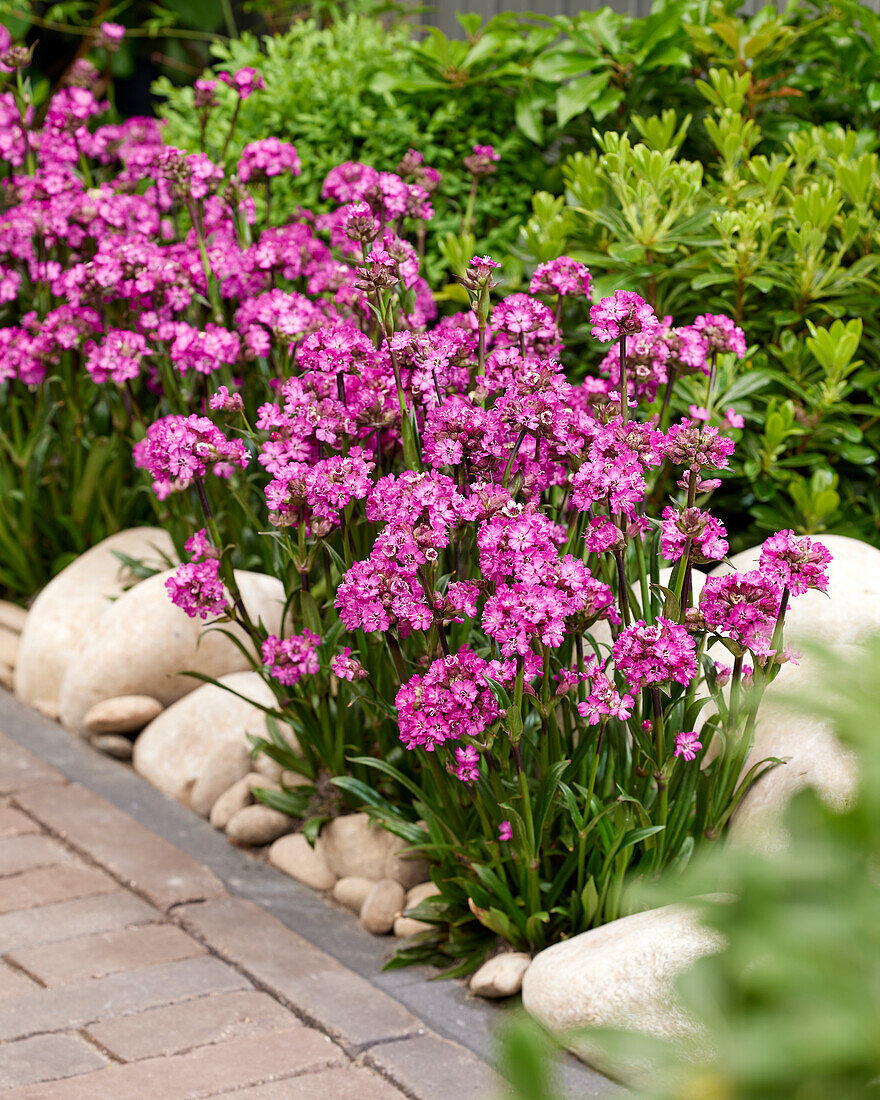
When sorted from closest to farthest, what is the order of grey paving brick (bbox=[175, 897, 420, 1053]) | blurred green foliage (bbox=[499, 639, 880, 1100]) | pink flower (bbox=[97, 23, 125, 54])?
blurred green foliage (bbox=[499, 639, 880, 1100]), grey paving brick (bbox=[175, 897, 420, 1053]), pink flower (bbox=[97, 23, 125, 54])

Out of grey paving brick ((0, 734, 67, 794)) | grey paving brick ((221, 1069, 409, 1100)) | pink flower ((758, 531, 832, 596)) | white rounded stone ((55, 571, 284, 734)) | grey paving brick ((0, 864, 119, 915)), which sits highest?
pink flower ((758, 531, 832, 596))

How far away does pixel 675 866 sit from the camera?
7.20 ft

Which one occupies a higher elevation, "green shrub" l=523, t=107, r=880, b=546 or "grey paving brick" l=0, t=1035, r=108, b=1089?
"green shrub" l=523, t=107, r=880, b=546

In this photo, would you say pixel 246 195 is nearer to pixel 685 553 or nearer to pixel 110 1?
pixel 685 553

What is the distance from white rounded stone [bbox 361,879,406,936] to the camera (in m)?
2.46

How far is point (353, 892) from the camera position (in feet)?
8.44

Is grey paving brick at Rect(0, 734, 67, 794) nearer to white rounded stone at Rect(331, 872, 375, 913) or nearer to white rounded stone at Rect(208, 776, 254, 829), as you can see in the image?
white rounded stone at Rect(208, 776, 254, 829)

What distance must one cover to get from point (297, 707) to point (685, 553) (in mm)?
1038

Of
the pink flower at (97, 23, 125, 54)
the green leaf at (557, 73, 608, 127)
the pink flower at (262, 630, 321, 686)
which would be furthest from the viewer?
the pink flower at (97, 23, 125, 54)

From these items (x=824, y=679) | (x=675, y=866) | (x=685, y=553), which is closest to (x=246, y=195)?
(x=685, y=553)

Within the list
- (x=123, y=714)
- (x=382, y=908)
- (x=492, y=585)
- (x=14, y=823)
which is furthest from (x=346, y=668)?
(x=123, y=714)

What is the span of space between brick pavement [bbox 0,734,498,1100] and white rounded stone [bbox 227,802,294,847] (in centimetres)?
14

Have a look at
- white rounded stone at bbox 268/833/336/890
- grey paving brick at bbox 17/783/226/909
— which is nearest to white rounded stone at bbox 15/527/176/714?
grey paving brick at bbox 17/783/226/909

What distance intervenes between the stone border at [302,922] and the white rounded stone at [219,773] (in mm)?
47
